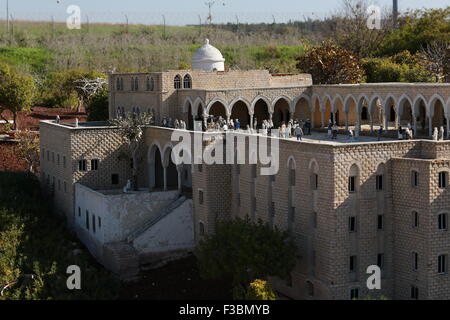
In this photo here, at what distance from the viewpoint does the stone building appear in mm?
31109

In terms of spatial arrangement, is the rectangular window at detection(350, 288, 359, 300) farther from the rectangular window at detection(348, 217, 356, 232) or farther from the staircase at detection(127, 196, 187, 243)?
the staircase at detection(127, 196, 187, 243)

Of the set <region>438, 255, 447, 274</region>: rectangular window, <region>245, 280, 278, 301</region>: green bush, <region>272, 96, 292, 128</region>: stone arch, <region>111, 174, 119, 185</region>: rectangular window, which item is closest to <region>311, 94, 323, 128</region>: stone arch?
<region>272, 96, 292, 128</region>: stone arch

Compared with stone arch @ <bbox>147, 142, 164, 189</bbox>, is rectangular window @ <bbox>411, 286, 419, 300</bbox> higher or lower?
lower

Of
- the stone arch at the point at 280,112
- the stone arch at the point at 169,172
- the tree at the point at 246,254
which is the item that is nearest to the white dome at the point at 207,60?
the stone arch at the point at 280,112

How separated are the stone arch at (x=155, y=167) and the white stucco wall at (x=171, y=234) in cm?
417

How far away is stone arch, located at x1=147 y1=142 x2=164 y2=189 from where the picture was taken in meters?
42.4

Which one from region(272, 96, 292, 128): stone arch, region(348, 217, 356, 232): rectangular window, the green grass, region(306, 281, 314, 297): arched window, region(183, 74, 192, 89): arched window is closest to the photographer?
region(348, 217, 356, 232): rectangular window

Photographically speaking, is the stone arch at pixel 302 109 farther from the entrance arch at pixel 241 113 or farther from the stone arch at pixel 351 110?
the entrance arch at pixel 241 113

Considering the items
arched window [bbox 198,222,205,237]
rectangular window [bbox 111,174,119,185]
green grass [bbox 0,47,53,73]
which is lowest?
arched window [bbox 198,222,205,237]

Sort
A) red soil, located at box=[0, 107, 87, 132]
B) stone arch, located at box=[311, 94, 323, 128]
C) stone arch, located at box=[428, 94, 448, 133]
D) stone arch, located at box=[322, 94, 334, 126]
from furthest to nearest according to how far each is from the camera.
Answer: red soil, located at box=[0, 107, 87, 132] < stone arch, located at box=[311, 94, 323, 128] < stone arch, located at box=[322, 94, 334, 126] < stone arch, located at box=[428, 94, 448, 133]

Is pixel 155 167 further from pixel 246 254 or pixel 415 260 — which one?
pixel 415 260

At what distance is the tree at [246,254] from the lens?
3216cm

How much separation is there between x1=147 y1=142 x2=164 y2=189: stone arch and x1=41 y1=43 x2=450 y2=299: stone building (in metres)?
0.05

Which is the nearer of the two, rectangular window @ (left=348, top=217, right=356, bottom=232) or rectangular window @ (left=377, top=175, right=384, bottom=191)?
rectangular window @ (left=348, top=217, right=356, bottom=232)
